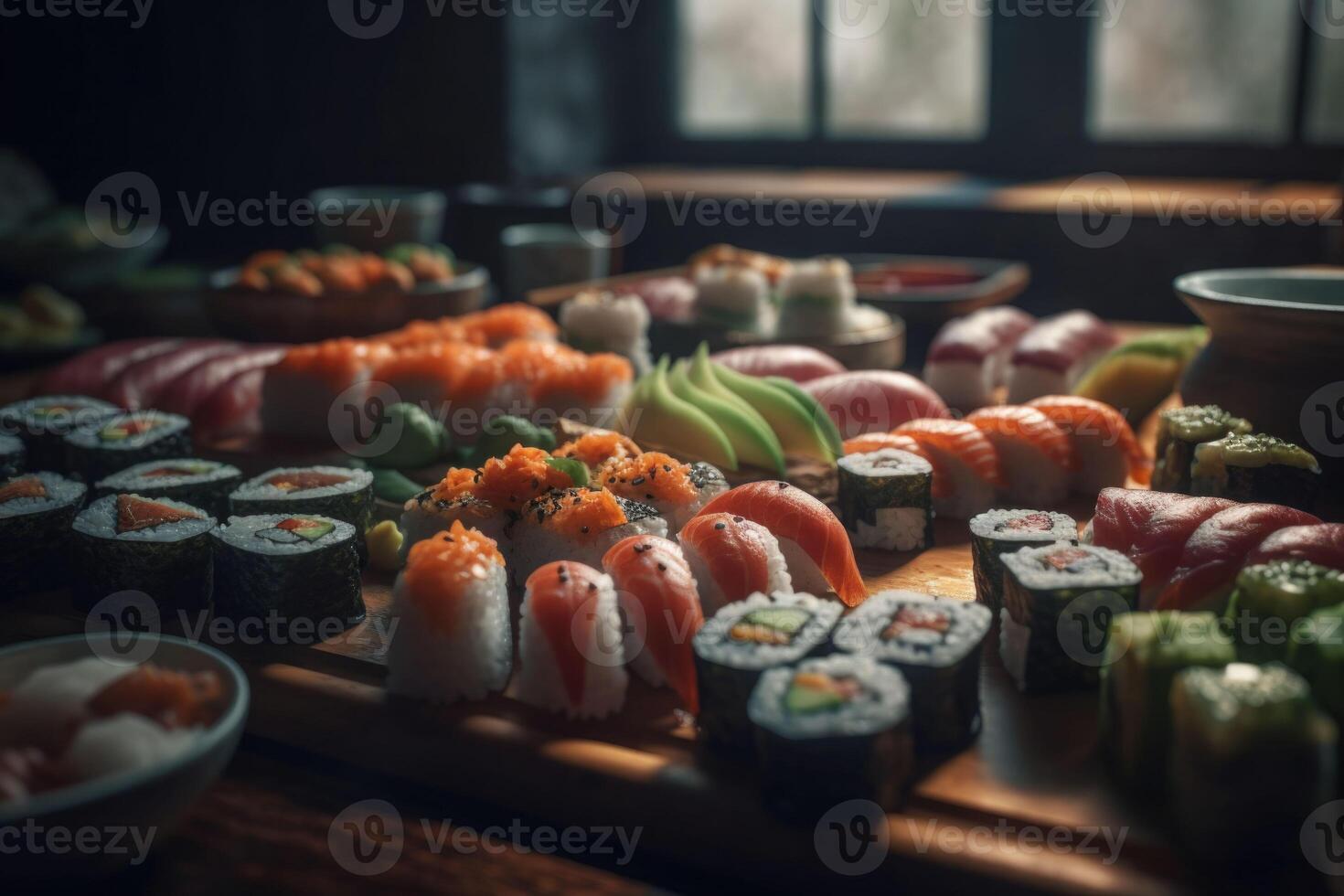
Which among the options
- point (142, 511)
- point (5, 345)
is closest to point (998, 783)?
point (142, 511)

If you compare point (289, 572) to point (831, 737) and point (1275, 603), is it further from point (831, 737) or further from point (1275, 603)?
point (1275, 603)

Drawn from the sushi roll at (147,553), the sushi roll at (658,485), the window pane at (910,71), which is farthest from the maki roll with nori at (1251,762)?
the window pane at (910,71)

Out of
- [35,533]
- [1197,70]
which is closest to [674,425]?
[35,533]

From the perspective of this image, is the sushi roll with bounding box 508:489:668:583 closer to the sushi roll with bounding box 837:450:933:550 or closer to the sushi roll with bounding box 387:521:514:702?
the sushi roll with bounding box 387:521:514:702

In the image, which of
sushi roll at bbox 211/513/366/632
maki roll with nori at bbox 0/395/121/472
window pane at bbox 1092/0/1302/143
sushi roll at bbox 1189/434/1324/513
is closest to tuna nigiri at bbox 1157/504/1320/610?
sushi roll at bbox 1189/434/1324/513

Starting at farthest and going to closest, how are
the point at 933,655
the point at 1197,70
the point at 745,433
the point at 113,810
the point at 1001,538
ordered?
the point at 1197,70 → the point at 745,433 → the point at 1001,538 → the point at 933,655 → the point at 113,810
